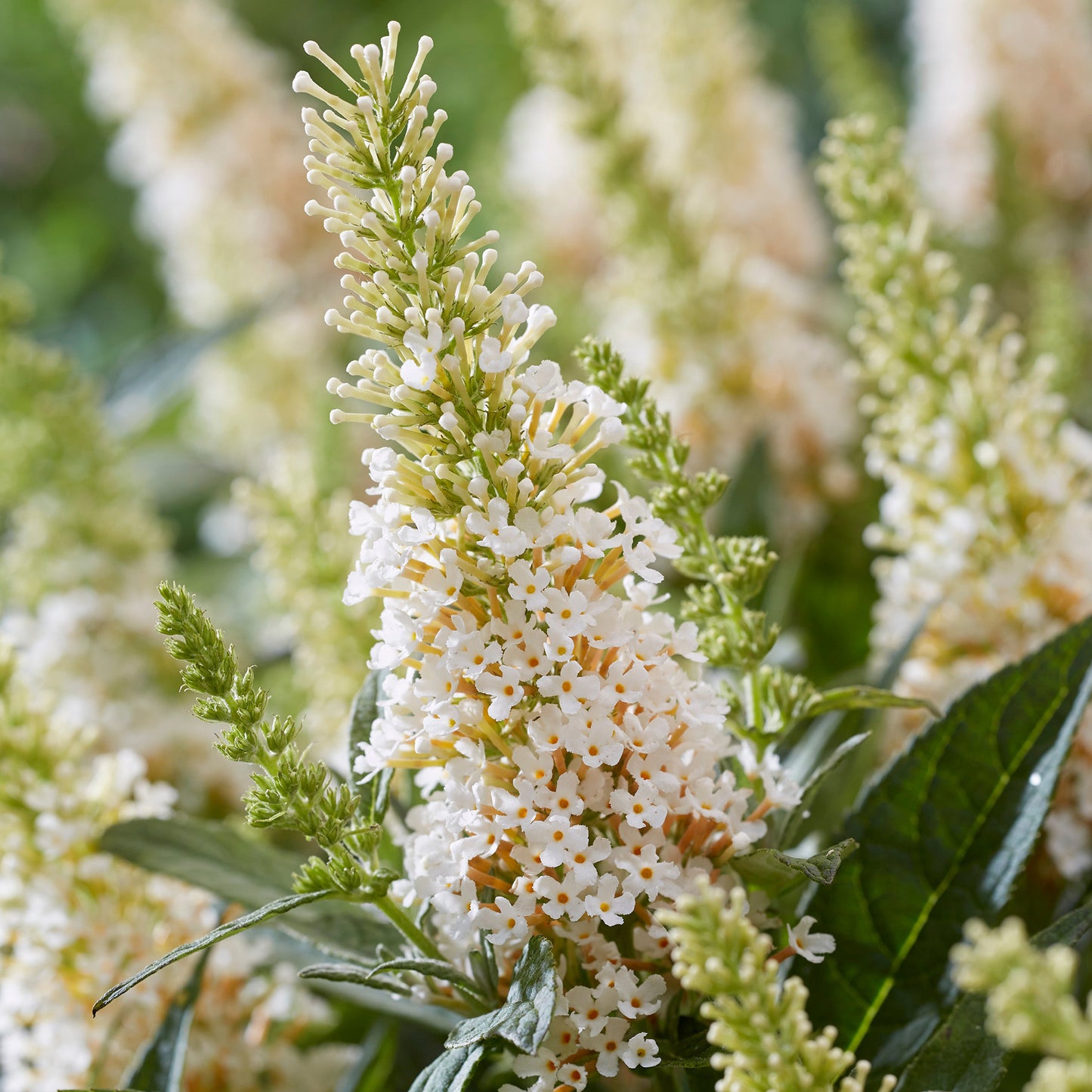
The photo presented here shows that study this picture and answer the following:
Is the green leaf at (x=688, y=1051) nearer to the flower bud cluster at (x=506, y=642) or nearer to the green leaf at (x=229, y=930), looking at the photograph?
the flower bud cluster at (x=506, y=642)

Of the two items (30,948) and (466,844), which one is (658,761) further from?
(30,948)

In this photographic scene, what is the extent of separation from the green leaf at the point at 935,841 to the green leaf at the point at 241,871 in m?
0.17

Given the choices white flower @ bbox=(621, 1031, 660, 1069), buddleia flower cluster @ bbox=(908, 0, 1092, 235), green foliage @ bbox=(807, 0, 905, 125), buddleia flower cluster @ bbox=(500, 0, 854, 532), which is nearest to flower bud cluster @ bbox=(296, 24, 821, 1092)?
white flower @ bbox=(621, 1031, 660, 1069)

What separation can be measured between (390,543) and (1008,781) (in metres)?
0.25

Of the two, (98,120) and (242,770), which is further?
(98,120)

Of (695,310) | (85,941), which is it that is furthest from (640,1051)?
(695,310)

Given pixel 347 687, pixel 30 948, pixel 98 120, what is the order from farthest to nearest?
pixel 98 120, pixel 347 687, pixel 30 948

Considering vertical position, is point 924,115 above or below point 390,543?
above

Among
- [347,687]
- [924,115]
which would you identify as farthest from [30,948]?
[924,115]

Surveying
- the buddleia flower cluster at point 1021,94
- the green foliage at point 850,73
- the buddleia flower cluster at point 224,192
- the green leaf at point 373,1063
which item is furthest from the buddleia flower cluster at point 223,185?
the green leaf at point 373,1063

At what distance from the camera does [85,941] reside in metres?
0.53

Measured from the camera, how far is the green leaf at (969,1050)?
13.9 inches

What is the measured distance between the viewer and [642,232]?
2.89 feet

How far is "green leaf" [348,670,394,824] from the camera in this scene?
40 cm
